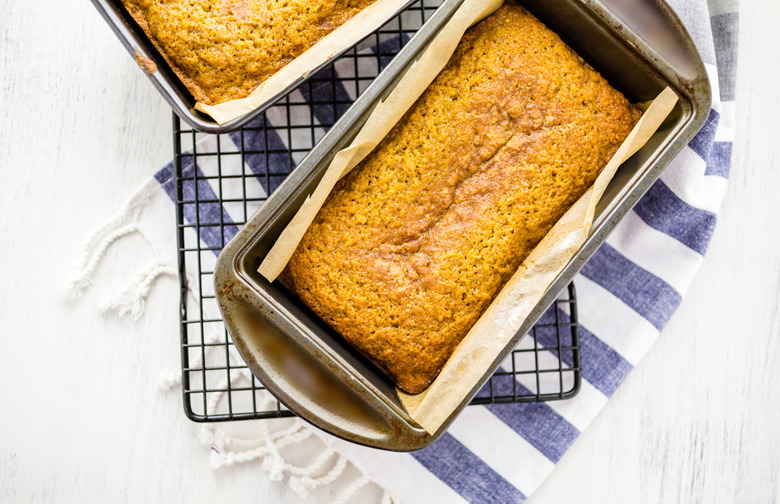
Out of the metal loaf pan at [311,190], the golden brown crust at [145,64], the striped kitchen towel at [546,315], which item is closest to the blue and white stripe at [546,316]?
the striped kitchen towel at [546,315]

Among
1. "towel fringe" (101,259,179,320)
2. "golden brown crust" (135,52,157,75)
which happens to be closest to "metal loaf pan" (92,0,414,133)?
"golden brown crust" (135,52,157,75)

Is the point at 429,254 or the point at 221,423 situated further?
the point at 221,423

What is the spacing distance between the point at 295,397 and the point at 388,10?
0.81 meters

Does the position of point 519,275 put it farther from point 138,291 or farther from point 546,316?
point 138,291

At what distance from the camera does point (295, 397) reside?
115cm

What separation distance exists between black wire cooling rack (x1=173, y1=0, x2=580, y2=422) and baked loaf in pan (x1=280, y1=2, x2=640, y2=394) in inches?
11.8

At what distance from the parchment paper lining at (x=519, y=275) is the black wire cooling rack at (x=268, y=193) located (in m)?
0.31

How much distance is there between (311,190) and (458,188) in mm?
294

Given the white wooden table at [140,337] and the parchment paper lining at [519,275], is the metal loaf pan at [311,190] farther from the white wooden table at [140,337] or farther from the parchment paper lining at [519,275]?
the white wooden table at [140,337]

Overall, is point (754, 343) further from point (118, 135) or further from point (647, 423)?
point (118, 135)

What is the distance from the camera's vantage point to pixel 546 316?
1528 mm

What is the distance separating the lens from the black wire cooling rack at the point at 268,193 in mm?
1483

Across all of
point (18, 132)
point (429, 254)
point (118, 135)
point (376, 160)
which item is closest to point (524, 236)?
point (429, 254)

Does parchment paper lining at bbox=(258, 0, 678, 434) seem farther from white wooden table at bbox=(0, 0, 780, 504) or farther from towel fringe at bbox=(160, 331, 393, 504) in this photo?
white wooden table at bbox=(0, 0, 780, 504)
